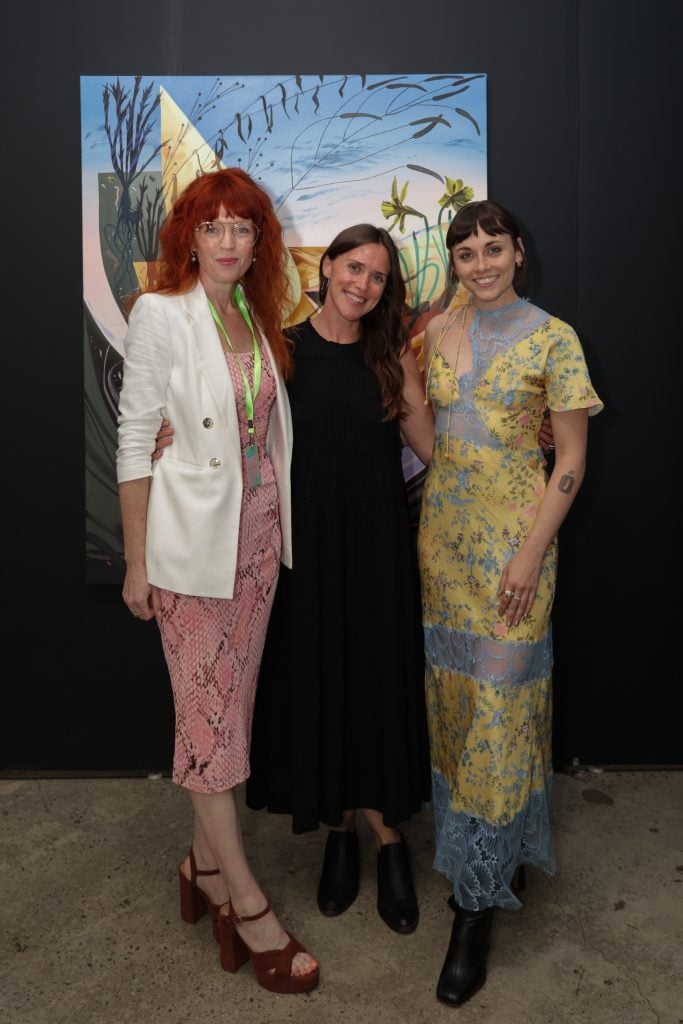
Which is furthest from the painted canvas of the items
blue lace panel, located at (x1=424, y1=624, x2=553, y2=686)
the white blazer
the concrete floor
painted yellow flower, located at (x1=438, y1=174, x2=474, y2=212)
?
the concrete floor

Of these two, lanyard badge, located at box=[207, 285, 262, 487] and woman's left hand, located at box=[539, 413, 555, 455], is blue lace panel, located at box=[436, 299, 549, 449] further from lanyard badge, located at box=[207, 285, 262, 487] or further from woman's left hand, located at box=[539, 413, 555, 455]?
lanyard badge, located at box=[207, 285, 262, 487]

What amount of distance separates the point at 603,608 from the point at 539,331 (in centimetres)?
134

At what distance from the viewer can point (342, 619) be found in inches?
83.9

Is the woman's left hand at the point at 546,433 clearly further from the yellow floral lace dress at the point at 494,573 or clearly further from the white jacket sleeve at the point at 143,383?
the white jacket sleeve at the point at 143,383

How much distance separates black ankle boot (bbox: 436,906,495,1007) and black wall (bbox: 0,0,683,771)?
1.13 metres

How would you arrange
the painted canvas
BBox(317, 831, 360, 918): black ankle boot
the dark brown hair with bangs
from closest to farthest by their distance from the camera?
the dark brown hair with bangs, BBox(317, 831, 360, 918): black ankle boot, the painted canvas

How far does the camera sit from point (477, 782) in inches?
78.8

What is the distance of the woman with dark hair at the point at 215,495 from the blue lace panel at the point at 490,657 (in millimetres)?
457

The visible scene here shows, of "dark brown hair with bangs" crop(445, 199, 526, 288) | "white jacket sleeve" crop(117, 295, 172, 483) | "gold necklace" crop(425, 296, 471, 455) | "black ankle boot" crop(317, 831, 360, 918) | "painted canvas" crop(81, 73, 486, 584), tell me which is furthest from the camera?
"painted canvas" crop(81, 73, 486, 584)

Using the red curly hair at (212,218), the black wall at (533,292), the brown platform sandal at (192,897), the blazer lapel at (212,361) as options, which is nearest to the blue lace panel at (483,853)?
the brown platform sandal at (192,897)

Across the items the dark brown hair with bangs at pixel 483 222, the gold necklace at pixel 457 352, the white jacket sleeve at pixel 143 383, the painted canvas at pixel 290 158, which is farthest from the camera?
the painted canvas at pixel 290 158

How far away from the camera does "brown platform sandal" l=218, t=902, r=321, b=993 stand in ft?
6.30

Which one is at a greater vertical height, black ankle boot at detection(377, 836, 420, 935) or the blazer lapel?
the blazer lapel

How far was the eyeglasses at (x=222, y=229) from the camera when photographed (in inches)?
74.8
